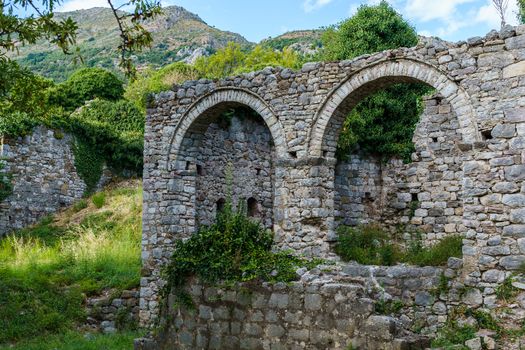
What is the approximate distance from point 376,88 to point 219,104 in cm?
338

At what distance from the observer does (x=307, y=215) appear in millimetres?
11805

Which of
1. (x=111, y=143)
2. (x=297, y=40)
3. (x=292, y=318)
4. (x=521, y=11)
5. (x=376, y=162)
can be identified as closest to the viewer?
(x=292, y=318)

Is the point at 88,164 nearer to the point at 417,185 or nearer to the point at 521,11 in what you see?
the point at 417,185

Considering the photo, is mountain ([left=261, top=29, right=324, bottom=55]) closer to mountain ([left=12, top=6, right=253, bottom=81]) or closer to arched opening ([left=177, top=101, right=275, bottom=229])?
mountain ([left=12, top=6, right=253, bottom=81])

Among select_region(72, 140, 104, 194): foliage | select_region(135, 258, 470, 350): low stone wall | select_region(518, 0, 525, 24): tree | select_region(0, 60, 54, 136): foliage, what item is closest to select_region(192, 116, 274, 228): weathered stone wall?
select_region(0, 60, 54, 136): foliage

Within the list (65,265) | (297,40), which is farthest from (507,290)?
(297,40)

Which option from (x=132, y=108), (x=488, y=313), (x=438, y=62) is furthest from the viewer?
(x=132, y=108)

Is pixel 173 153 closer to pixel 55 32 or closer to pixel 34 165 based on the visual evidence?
pixel 55 32

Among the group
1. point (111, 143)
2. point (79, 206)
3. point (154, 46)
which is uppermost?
point (154, 46)

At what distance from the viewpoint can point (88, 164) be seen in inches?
816

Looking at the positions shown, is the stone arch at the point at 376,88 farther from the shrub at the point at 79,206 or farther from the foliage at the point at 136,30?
the shrub at the point at 79,206

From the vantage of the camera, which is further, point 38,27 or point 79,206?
point 79,206

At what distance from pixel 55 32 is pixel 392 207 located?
9.00m

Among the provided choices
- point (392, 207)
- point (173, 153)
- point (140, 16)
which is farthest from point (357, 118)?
point (140, 16)
